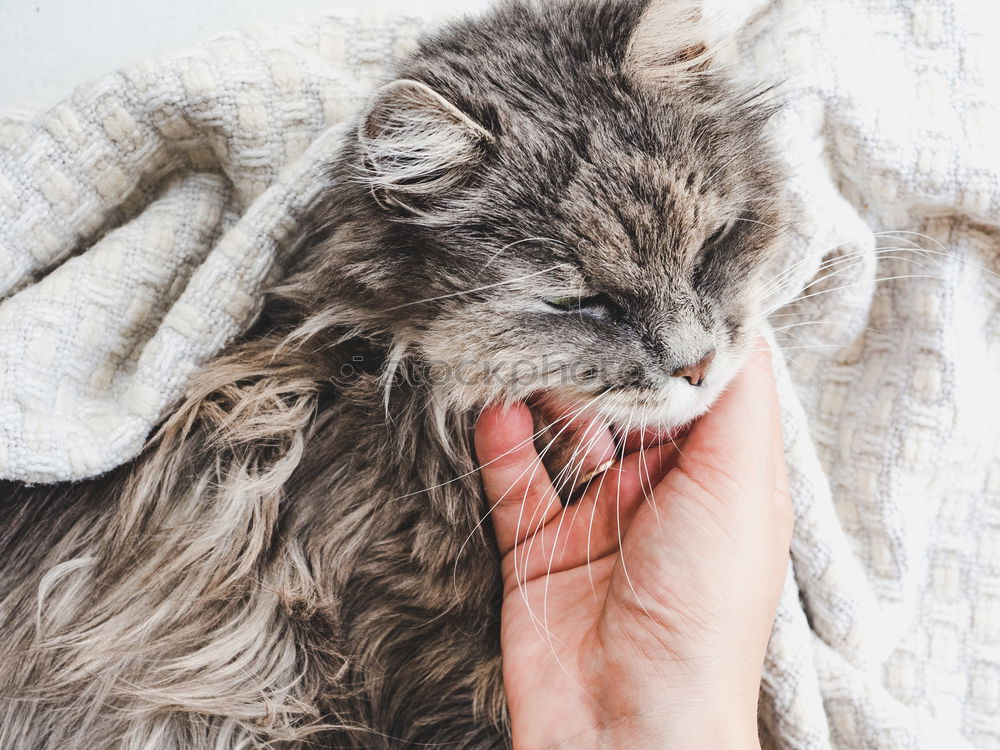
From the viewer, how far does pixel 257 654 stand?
4.28ft

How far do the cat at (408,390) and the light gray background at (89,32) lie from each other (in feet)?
2.38

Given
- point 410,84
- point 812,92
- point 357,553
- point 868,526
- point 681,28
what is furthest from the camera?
point 868,526

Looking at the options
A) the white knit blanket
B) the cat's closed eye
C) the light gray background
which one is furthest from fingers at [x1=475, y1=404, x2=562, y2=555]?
the light gray background

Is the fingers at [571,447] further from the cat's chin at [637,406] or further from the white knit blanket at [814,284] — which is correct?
the white knit blanket at [814,284]

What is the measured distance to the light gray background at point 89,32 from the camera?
1727 mm

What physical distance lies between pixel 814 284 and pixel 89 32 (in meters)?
1.80

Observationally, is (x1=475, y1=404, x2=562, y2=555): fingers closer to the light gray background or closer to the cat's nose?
the cat's nose

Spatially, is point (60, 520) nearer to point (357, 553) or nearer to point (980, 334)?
point (357, 553)

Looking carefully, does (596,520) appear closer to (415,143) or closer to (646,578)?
(646,578)

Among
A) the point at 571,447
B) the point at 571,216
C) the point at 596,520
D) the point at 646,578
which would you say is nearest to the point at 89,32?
the point at 571,216

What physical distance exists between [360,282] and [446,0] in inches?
38.2

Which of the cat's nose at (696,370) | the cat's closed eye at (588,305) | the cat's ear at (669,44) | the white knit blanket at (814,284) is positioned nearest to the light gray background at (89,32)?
the white knit blanket at (814,284)

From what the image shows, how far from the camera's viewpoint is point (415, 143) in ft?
3.63

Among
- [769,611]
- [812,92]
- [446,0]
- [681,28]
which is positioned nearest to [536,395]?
[769,611]
